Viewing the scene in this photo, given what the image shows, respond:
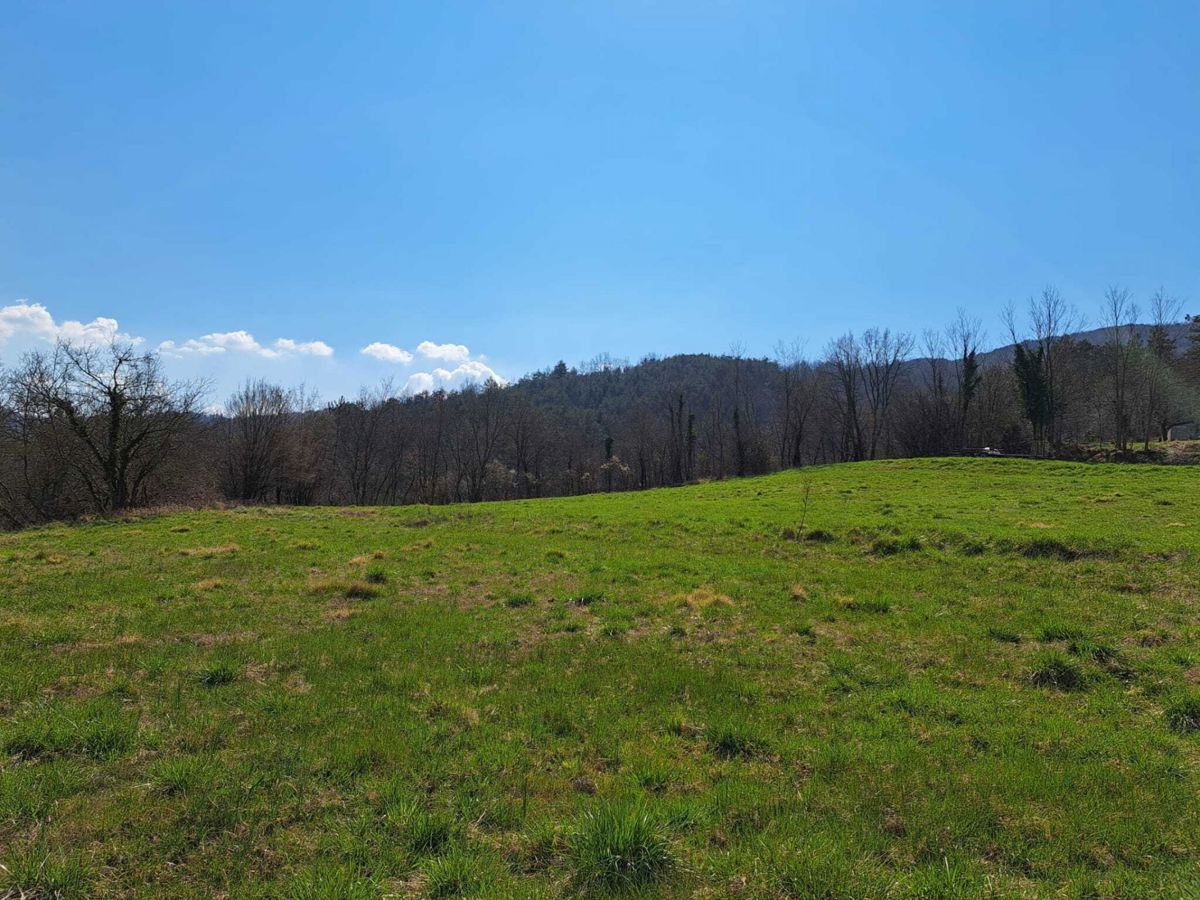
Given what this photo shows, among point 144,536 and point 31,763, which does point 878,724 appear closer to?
point 31,763

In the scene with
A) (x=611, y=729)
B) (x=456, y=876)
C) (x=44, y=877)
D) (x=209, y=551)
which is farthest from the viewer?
(x=209, y=551)

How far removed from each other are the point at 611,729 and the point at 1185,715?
6027mm

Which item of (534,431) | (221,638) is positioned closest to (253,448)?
(534,431)

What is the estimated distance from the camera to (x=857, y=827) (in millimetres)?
4086

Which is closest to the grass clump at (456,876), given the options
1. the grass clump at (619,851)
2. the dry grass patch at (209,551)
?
the grass clump at (619,851)

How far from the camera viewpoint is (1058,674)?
7.06 m

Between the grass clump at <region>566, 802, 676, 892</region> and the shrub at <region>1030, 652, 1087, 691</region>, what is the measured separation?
19.7 feet

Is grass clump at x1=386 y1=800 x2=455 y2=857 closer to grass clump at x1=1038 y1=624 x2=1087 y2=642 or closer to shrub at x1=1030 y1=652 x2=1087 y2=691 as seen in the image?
shrub at x1=1030 y1=652 x2=1087 y2=691

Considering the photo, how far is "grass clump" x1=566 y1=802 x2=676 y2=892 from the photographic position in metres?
3.46

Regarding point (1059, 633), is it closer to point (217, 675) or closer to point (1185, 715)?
point (1185, 715)

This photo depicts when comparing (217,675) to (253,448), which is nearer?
(217,675)

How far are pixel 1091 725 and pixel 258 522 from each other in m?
29.0

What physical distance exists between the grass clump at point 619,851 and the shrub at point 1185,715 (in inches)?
228


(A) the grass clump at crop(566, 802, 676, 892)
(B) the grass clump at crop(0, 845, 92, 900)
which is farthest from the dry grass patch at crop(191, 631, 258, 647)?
(A) the grass clump at crop(566, 802, 676, 892)
